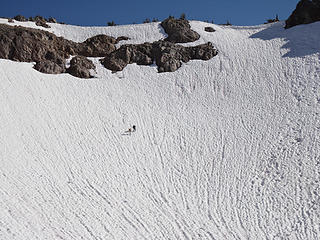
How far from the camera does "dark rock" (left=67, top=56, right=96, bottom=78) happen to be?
72.9ft

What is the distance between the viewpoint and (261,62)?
2312 centimetres

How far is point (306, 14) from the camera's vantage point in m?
28.3

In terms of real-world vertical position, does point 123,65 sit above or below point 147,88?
above

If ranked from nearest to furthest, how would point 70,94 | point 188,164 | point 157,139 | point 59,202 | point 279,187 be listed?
1. point 59,202
2. point 279,187
3. point 188,164
4. point 157,139
5. point 70,94

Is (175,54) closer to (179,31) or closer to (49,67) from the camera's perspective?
(179,31)

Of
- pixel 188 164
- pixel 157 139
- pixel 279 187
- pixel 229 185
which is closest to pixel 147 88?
pixel 157 139

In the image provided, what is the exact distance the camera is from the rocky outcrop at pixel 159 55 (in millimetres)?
24109

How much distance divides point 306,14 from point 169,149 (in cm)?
2338

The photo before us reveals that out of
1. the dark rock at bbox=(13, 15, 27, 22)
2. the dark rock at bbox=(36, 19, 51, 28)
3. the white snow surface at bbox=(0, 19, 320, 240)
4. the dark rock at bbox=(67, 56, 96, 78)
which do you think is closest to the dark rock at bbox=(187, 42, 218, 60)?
the white snow surface at bbox=(0, 19, 320, 240)

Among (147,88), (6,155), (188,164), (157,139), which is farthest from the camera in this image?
(147,88)

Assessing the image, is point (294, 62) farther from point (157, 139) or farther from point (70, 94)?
point (70, 94)

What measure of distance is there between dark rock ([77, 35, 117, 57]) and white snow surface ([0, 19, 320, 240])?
79.0 inches

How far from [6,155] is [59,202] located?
415cm

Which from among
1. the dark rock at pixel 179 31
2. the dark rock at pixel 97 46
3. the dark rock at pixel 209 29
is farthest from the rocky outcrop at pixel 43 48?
the dark rock at pixel 209 29
